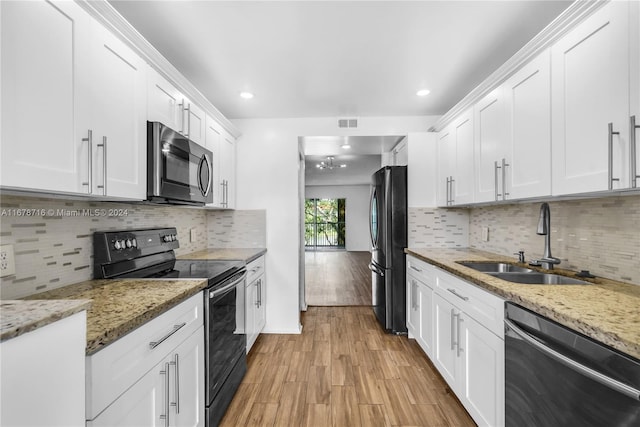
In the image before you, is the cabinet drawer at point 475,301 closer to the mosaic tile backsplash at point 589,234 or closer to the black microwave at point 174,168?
the mosaic tile backsplash at point 589,234

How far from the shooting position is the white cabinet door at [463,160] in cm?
240

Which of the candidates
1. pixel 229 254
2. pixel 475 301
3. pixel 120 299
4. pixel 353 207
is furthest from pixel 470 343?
pixel 353 207

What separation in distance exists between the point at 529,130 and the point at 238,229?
273 centimetres

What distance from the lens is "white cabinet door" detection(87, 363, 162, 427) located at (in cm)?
90

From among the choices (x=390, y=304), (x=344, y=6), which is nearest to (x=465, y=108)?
(x=344, y=6)

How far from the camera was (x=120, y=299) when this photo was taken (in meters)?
1.20

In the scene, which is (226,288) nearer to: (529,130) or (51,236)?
(51,236)

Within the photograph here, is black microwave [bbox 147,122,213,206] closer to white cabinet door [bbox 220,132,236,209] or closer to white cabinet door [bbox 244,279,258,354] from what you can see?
white cabinet door [bbox 220,132,236,209]

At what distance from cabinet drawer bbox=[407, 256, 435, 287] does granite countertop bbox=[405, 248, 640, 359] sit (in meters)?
0.72

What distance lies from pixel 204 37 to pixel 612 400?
8.21 feet

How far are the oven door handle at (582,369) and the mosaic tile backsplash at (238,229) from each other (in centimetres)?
253

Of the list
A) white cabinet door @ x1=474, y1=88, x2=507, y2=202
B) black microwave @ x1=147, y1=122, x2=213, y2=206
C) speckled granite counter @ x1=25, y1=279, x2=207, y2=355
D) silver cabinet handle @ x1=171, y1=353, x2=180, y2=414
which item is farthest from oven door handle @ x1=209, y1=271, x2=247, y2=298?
white cabinet door @ x1=474, y1=88, x2=507, y2=202

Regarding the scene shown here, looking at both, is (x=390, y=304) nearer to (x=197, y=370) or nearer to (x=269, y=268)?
A: (x=269, y=268)

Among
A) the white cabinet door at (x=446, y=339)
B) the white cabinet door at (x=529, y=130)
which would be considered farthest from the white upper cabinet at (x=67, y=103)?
the white cabinet door at (x=529, y=130)
